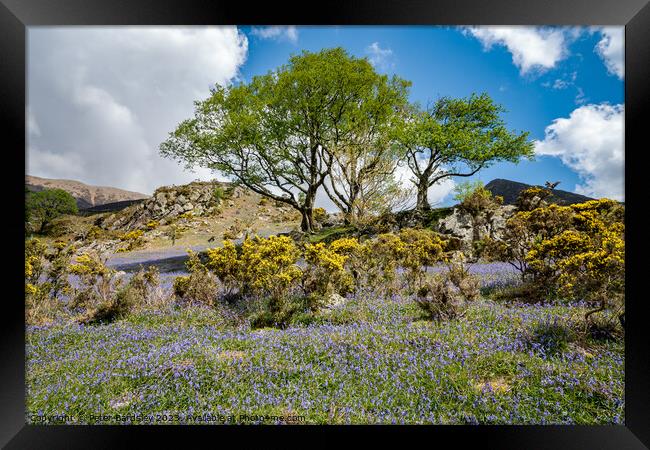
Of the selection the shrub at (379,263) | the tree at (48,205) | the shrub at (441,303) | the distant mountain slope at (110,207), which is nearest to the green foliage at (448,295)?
the shrub at (441,303)

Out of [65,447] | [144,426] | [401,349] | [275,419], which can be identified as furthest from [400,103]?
[65,447]

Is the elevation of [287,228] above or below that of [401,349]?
above

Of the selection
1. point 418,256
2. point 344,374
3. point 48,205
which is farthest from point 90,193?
point 418,256

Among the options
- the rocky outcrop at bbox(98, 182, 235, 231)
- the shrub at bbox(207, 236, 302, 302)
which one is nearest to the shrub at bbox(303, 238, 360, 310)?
the shrub at bbox(207, 236, 302, 302)

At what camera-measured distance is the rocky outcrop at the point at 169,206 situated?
633 cm

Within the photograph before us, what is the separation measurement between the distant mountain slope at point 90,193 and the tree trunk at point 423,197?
19.8ft

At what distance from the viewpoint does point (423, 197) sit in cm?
708

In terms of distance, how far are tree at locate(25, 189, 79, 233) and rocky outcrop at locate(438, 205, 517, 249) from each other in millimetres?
8024

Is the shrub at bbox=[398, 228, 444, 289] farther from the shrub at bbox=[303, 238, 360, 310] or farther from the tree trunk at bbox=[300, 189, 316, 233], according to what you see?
the tree trunk at bbox=[300, 189, 316, 233]

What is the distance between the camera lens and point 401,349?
387 cm

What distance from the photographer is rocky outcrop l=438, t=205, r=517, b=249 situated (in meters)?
6.65

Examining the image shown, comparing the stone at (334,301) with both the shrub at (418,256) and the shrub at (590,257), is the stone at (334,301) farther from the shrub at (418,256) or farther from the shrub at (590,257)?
the shrub at (590,257)
